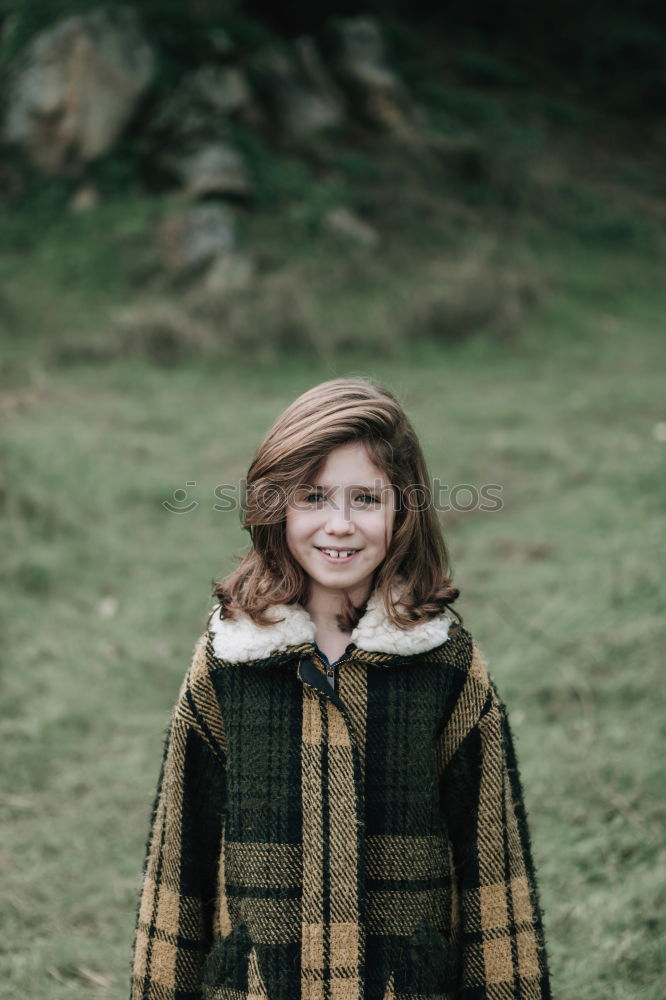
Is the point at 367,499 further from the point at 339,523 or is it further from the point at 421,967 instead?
the point at 421,967

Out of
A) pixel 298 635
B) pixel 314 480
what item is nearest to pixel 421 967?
pixel 298 635

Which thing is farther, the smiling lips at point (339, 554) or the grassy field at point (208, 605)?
the grassy field at point (208, 605)

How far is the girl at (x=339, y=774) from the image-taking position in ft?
4.82

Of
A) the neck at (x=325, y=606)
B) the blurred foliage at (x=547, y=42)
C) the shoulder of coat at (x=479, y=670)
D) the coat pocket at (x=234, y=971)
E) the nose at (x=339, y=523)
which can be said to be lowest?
the coat pocket at (x=234, y=971)

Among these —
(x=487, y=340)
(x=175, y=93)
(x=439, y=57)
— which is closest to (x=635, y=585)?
(x=487, y=340)

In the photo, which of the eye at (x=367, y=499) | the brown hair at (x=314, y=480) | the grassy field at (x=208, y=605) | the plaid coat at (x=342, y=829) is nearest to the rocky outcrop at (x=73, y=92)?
the grassy field at (x=208, y=605)

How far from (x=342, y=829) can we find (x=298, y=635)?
0.31 metres

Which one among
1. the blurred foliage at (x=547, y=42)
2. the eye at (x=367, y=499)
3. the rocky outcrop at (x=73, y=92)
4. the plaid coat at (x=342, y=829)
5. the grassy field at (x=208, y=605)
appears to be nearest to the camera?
the plaid coat at (x=342, y=829)

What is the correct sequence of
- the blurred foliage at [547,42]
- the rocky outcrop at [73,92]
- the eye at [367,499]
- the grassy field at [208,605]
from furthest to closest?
the blurred foliage at [547,42]
the rocky outcrop at [73,92]
the grassy field at [208,605]
the eye at [367,499]

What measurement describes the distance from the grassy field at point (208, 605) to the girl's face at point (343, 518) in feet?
1.13

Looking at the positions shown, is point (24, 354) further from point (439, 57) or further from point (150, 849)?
point (439, 57)

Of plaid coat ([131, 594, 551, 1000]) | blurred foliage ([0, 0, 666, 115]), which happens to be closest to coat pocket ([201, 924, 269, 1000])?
plaid coat ([131, 594, 551, 1000])

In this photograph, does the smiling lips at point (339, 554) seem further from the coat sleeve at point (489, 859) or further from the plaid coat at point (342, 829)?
the coat sleeve at point (489, 859)

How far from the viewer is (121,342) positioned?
28.5ft
